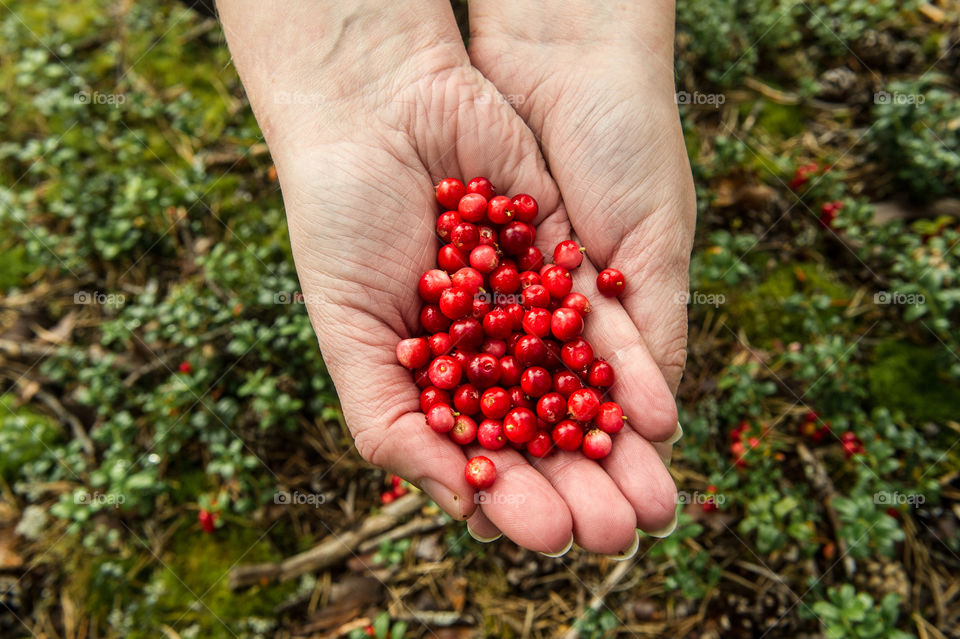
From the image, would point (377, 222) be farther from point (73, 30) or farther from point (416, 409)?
point (73, 30)

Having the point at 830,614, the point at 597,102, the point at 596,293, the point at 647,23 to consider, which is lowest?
the point at 830,614

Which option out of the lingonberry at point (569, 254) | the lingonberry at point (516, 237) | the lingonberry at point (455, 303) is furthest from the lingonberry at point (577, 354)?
the lingonberry at point (516, 237)

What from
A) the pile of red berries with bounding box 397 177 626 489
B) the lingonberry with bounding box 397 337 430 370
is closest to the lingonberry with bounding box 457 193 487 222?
the pile of red berries with bounding box 397 177 626 489

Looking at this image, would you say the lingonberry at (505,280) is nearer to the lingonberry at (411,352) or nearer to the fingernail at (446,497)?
the lingonberry at (411,352)

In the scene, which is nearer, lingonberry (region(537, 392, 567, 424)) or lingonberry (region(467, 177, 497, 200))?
lingonberry (region(537, 392, 567, 424))

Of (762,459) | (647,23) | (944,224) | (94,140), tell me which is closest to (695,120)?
(647,23)

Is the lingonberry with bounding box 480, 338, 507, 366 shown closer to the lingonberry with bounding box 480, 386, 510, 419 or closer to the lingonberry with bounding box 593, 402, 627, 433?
the lingonberry with bounding box 480, 386, 510, 419
